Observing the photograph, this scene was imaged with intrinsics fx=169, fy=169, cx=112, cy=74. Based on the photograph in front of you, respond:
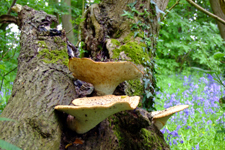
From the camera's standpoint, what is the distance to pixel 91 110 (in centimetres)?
122

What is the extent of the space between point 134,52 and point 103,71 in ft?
2.90

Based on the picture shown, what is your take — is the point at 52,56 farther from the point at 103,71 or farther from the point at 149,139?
the point at 149,139

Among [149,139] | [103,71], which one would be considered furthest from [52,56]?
[149,139]

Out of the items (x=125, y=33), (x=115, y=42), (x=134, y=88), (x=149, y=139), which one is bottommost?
(x=149, y=139)

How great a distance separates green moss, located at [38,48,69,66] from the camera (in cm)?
187

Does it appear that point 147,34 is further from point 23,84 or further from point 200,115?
point 200,115

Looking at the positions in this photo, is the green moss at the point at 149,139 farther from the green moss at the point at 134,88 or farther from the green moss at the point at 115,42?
the green moss at the point at 115,42

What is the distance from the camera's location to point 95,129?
5.32ft

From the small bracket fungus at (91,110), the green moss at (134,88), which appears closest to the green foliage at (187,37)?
the green moss at (134,88)

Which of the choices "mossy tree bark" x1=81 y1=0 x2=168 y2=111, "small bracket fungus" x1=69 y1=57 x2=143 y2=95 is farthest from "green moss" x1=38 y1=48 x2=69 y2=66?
"mossy tree bark" x1=81 y1=0 x2=168 y2=111

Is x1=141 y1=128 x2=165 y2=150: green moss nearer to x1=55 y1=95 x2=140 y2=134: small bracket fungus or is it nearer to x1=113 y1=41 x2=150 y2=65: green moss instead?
x1=55 y1=95 x2=140 y2=134: small bracket fungus

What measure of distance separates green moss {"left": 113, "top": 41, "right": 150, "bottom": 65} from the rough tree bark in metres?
0.02

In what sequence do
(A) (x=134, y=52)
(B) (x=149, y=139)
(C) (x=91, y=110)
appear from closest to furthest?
(C) (x=91, y=110), (B) (x=149, y=139), (A) (x=134, y=52)

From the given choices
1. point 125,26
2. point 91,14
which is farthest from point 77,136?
point 91,14
